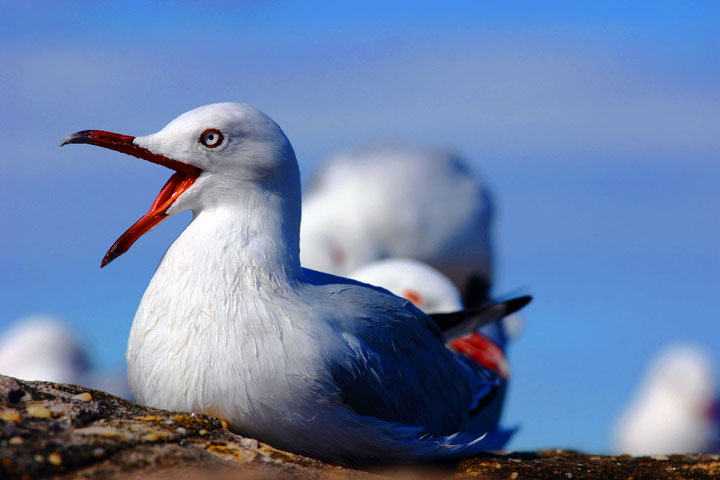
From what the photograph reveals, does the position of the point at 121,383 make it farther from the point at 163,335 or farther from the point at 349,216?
the point at 163,335

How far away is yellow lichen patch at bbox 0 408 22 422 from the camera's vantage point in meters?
3.12

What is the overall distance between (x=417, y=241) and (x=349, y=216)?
0.77 m

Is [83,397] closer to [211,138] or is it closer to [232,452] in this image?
[232,452]

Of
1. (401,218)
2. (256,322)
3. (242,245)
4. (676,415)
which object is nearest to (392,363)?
(256,322)

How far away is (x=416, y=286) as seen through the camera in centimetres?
729

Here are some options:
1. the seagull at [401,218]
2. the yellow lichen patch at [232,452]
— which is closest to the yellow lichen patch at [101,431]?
Answer: the yellow lichen patch at [232,452]

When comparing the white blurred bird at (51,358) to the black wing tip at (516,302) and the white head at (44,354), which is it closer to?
the white head at (44,354)

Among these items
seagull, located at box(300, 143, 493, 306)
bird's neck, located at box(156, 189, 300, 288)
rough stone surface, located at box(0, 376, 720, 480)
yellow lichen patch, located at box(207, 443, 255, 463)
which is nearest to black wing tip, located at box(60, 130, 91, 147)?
bird's neck, located at box(156, 189, 300, 288)

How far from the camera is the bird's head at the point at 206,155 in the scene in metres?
3.70

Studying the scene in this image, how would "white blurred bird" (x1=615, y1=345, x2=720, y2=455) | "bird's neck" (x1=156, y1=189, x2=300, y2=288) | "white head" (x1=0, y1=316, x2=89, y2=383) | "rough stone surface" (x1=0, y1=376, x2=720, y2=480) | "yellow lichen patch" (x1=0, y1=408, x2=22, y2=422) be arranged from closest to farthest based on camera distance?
"rough stone surface" (x1=0, y1=376, x2=720, y2=480) → "yellow lichen patch" (x1=0, y1=408, x2=22, y2=422) → "bird's neck" (x1=156, y1=189, x2=300, y2=288) → "white head" (x1=0, y1=316, x2=89, y2=383) → "white blurred bird" (x1=615, y1=345, x2=720, y2=455)

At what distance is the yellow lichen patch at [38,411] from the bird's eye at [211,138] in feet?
3.72

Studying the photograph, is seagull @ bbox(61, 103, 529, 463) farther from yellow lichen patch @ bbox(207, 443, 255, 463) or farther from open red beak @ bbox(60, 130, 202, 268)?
yellow lichen patch @ bbox(207, 443, 255, 463)

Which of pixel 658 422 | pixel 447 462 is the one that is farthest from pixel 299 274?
pixel 658 422

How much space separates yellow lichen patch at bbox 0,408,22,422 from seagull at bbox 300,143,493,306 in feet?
23.1
